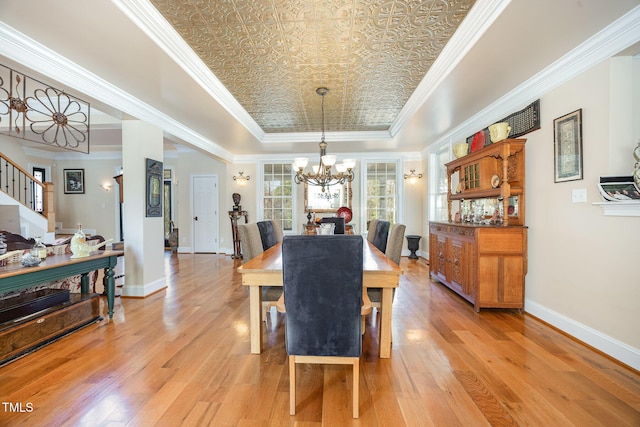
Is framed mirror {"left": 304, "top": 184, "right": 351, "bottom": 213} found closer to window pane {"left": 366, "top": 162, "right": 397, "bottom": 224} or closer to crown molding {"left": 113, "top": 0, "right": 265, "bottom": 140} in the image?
window pane {"left": 366, "top": 162, "right": 397, "bottom": 224}

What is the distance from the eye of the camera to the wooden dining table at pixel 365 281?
199 cm

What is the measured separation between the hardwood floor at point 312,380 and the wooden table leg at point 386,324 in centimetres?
9

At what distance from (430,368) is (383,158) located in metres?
5.29

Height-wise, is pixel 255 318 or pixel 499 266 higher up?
pixel 499 266

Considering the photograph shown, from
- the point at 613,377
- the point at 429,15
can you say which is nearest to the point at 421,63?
the point at 429,15

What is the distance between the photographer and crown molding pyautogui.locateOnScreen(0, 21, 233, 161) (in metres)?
2.09

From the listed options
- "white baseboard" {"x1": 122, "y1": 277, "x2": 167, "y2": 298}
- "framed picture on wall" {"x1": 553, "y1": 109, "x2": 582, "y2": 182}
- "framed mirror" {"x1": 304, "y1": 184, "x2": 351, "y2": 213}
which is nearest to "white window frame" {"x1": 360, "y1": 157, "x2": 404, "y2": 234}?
"framed mirror" {"x1": 304, "y1": 184, "x2": 351, "y2": 213}

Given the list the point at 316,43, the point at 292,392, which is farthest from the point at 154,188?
the point at 292,392

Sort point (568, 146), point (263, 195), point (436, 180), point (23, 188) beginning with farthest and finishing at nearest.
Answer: point (263, 195), point (23, 188), point (436, 180), point (568, 146)

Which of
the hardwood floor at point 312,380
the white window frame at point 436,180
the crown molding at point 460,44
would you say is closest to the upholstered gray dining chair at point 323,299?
the hardwood floor at point 312,380

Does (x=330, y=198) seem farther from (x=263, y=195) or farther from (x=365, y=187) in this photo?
(x=263, y=195)

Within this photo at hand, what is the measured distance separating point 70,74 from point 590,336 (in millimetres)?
5045

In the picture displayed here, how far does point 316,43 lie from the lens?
247 centimetres

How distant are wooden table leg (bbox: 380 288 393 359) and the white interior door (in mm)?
5953
